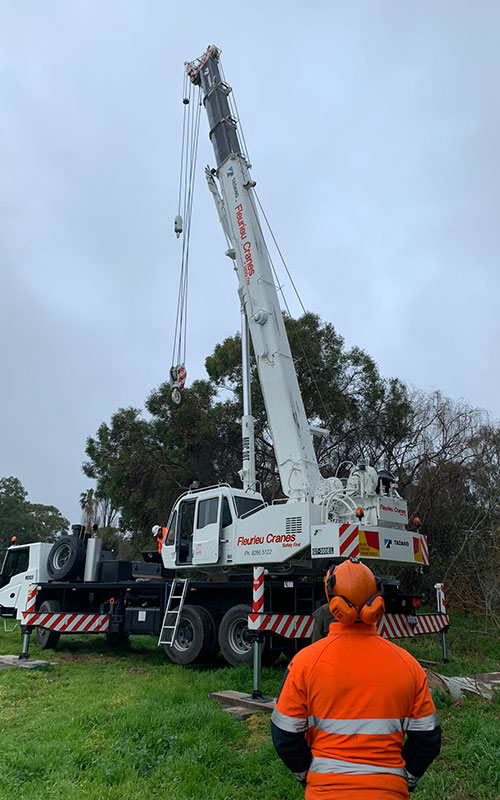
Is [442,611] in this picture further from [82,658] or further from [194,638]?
[82,658]

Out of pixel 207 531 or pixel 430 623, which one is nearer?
pixel 430 623

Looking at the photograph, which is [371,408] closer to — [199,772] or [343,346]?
[343,346]

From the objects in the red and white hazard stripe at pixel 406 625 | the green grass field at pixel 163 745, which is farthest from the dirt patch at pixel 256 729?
the red and white hazard stripe at pixel 406 625

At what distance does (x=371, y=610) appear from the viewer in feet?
8.58

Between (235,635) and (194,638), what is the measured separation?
842 millimetres

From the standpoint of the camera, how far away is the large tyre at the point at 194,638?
1081cm

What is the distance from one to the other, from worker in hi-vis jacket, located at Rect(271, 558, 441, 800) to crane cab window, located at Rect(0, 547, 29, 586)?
1432cm

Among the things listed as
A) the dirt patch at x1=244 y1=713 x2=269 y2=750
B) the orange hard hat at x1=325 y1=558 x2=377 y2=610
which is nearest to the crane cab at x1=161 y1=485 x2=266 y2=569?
the dirt patch at x1=244 y1=713 x2=269 y2=750

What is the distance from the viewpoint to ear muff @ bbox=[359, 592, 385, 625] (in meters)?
2.61

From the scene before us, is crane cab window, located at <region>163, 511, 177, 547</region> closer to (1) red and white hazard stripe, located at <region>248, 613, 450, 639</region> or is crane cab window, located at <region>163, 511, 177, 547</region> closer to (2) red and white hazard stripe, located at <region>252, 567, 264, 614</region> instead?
(1) red and white hazard stripe, located at <region>248, 613, 450, 639</region>

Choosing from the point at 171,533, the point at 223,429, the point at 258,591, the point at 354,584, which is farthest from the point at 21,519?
the point at 354,584

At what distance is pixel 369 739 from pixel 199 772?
128 inches

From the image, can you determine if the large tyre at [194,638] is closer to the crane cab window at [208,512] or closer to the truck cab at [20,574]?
the crane cab window at [208,512]

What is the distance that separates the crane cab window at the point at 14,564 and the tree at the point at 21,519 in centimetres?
3777
